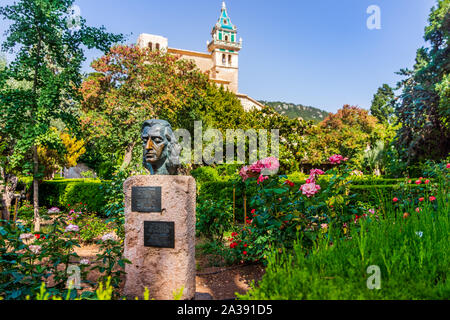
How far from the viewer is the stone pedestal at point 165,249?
3113 mm

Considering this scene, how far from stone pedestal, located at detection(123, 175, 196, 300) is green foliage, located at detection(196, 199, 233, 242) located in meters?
2.29

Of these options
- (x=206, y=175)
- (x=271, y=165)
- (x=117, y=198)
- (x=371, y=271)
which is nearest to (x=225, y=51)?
(x=206, y=175)

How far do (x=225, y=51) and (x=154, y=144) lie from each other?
4120 cm

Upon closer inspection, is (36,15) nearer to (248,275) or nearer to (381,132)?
(248,275)


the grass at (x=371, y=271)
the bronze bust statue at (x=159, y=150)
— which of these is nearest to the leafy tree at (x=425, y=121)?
the grass at (x=371, y=271)

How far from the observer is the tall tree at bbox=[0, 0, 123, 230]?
6219 mm

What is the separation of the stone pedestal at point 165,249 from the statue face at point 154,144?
26 cm

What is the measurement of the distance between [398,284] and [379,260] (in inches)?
13.2

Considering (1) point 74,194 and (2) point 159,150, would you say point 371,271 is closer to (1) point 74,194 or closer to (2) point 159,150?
(2) point 159,150

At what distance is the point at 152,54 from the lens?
46.3 feet

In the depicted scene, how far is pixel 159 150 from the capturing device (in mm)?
3346

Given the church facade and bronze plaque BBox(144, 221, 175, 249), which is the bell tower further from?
bronze plaque BBox(144, 221, 175, 249)

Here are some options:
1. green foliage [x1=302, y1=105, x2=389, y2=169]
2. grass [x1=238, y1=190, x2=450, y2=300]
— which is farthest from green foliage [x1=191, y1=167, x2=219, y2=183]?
grass [x1=238, y1=190, x2=450, y2=300]
